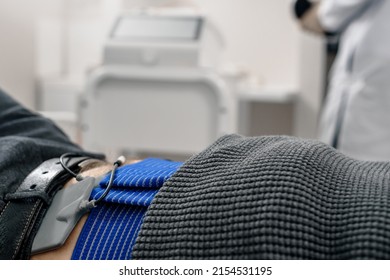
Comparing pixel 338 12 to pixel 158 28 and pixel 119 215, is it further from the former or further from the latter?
pixel 119 215

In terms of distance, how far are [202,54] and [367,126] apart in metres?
0.87

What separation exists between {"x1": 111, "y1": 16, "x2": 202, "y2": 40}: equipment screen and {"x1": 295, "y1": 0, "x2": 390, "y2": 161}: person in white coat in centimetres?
74

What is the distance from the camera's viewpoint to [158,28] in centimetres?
242

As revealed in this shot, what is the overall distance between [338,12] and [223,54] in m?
1.41

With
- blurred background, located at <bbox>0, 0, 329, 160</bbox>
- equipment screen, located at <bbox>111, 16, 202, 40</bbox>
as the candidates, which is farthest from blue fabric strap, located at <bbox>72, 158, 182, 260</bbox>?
blurred background, located at <bbox>0, 0, 329, 160</bbox>

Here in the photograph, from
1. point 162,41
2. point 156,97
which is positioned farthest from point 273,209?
point 162,41

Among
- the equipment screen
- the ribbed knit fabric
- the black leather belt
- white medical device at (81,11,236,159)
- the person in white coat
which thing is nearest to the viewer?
the ribbed knit fabric

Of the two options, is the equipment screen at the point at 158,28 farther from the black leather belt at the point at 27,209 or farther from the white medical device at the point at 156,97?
the black leather belt at the point at 27,209

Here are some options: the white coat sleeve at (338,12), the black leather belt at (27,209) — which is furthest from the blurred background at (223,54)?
the black leather belt at (27,209)

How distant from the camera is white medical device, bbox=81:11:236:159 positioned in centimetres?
223

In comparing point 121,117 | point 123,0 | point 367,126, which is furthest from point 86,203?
point 123,0

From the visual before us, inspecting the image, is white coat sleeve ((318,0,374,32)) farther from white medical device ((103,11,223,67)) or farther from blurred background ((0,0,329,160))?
blurred background ((0,0,329,160))
